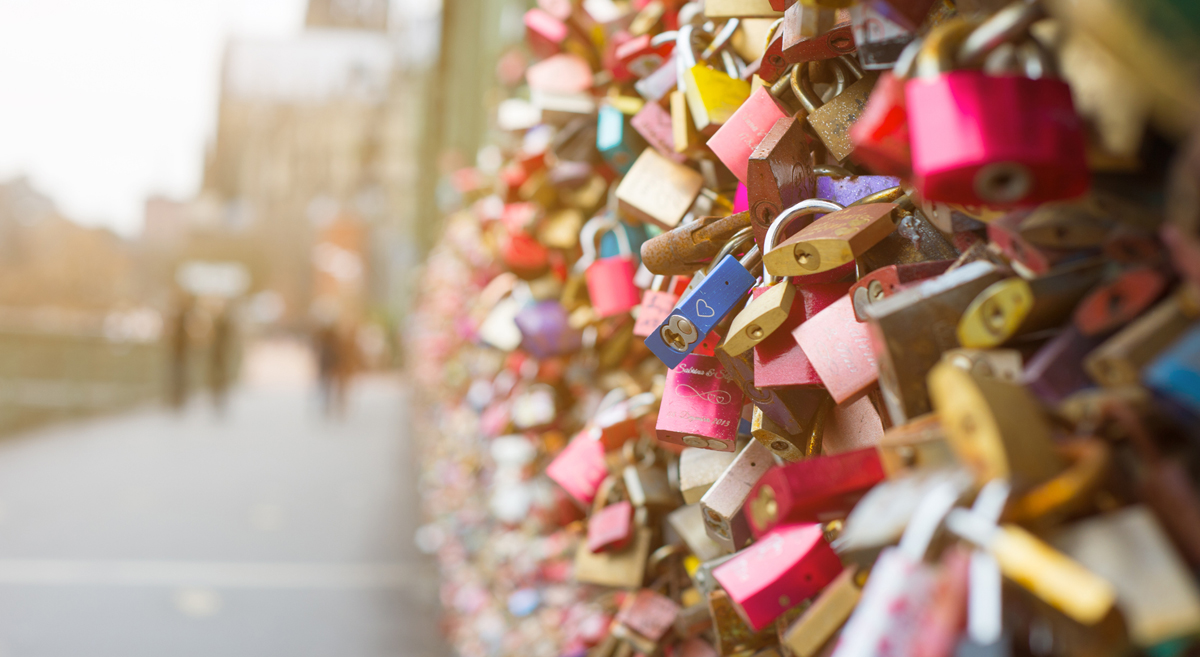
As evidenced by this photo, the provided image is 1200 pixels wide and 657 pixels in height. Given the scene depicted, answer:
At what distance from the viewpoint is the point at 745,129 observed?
29.0 inches

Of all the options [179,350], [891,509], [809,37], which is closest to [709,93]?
[809,37]

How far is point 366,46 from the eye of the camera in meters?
49.8

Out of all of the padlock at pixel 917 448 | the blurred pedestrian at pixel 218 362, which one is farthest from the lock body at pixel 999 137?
the blurred pedestrian at pixel 218 362

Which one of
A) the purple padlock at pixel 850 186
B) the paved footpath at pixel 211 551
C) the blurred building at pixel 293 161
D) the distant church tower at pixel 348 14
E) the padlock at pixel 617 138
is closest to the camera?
the purple padlock at pixel 850 186

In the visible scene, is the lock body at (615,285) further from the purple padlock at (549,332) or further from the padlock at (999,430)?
the padlock at (999,430)

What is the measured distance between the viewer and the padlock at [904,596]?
1.24 feet

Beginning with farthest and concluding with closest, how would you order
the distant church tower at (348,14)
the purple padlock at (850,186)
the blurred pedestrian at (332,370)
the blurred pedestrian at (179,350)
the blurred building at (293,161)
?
the distant church tower at (348,14) < the blurred building at (293,161) < the blurred pedestrian at (332,370) < the blurred pedestrian at (179,350) < the purple padlock at (850,186)

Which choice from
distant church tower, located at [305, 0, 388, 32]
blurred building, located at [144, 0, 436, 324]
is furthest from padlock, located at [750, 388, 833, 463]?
distant church tower, located at [305, 0, 388, 32]

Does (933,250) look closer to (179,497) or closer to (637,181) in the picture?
(637,181)

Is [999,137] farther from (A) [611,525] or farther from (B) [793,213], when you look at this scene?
(A) [611,525]

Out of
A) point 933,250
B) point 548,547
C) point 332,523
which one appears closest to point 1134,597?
point 933,250

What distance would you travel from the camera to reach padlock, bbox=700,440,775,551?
71 cm

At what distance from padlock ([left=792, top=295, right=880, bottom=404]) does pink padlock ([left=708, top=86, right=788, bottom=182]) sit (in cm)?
19

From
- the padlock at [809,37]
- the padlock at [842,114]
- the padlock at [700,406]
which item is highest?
the padlock at [809,37]
